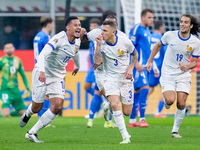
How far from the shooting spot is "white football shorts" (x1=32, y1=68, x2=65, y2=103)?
8.54 meters

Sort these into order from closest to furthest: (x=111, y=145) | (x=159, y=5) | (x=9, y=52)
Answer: (x=111, y=145) < (x=9, y=52) < (x=159, y=5)

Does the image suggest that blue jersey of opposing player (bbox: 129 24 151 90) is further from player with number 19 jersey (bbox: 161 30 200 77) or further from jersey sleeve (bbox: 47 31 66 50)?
jersey sleeve (bbox: 47 31 66 50)

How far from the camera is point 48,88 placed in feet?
28.2

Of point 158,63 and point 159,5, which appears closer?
point 158,63

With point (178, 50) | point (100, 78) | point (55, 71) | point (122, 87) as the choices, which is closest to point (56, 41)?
point (55, 71)

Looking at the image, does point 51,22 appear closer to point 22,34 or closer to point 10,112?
point 10,112

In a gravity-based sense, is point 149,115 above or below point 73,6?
below

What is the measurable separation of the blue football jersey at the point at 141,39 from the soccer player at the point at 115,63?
293 centimetres

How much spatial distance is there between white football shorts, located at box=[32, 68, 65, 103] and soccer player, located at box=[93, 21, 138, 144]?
64 cm

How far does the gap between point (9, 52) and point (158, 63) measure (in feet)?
12.7

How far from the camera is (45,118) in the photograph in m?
8.19

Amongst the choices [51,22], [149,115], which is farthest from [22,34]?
[51,22]

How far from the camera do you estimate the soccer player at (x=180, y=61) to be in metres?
9.36

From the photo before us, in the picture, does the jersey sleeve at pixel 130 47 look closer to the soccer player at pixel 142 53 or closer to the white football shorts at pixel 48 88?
the white football shorts at pixel 48 88
